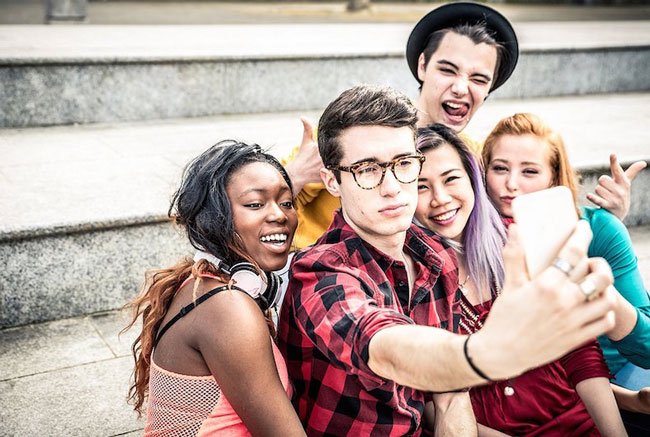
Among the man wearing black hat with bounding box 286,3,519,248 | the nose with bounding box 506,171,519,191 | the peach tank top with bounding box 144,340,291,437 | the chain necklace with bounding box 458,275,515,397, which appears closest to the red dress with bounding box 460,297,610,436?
the chain necklace with bounding box 458,275,515,397

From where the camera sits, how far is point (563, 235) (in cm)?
124

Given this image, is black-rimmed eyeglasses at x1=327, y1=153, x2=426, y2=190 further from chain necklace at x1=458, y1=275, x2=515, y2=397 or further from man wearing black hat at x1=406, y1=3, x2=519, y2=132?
man wearing black hat at x1=406, y1=3, x2=519, y2=132

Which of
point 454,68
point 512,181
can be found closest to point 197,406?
point 512,181

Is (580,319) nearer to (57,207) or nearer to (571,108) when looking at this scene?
(57,207)

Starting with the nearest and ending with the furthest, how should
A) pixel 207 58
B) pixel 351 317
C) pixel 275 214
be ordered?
pixel 351 317
pixel 275 214
pixel 207 58

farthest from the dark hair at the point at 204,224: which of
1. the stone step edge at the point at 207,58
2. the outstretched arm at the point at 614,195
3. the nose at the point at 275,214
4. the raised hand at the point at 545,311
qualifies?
the stone step edge at the point at 207,58

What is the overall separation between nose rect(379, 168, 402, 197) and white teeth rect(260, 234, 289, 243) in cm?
40

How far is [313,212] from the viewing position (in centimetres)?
294

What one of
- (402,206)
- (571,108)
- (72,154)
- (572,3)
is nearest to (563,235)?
(402,206)

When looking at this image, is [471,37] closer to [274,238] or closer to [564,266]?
[274,238]

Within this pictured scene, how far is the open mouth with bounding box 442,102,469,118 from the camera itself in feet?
9.93

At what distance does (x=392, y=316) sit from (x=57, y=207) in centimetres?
239

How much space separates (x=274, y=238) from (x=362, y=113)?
1.52ft

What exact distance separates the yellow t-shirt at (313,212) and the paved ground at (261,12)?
6699 millimetres
